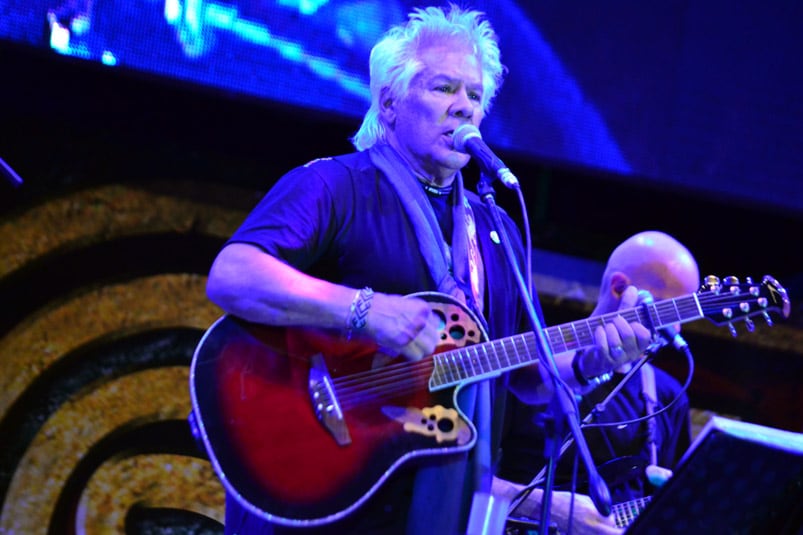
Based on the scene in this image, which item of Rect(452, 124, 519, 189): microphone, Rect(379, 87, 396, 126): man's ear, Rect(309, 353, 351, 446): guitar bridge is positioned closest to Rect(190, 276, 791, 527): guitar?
Rect(309, 353, 351, 446): guitar bridge

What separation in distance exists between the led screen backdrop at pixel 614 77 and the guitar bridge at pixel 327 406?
66.2 inches

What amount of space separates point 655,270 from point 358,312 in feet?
5.83

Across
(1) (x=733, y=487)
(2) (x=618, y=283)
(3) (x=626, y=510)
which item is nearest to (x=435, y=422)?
(1) (x=733, y=487)

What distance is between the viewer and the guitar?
196 centimetres

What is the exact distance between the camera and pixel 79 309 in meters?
3.83

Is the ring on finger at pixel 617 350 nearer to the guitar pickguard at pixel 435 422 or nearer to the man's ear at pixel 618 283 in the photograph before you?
the guitar pickguard at pixel 435 422

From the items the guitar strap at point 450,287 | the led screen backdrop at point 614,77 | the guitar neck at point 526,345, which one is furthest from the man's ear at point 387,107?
the guitar neck at point 526,345

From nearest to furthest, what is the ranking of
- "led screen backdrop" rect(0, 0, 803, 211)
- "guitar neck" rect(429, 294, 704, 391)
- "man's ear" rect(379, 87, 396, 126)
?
"guitar neck" rect(429, 294, 704, 391), "man's ear" rect(379, 87, 396, 126), "led screen backdrop" rect(0, 0, 803, 211)

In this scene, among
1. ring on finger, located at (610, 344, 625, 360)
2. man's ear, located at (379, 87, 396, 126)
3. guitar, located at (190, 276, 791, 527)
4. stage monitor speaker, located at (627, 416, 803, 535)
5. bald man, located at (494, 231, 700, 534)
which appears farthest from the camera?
bald man, located at (494, 231, 700, 534)

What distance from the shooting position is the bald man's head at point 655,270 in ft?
11.0

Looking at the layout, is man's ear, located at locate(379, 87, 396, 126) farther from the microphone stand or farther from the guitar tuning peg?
the guitar tuning peg

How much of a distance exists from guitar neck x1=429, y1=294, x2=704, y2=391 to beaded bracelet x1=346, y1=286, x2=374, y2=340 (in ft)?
0.78

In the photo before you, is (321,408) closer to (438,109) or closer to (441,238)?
(441,238)

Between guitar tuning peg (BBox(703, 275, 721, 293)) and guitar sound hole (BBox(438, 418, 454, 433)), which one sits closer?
guitar sound hole (BBox(438, 418, 454, 433))
